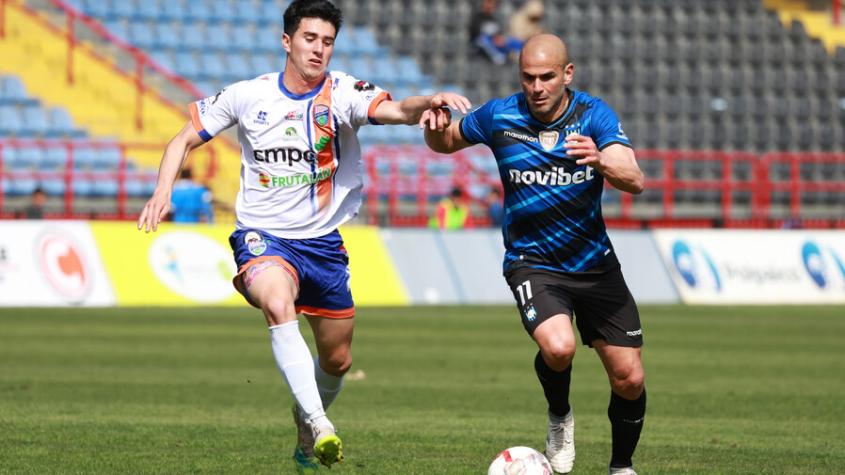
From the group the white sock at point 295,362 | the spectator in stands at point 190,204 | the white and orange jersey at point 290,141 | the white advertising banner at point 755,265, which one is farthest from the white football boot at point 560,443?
the white advertising banner at point 755,265

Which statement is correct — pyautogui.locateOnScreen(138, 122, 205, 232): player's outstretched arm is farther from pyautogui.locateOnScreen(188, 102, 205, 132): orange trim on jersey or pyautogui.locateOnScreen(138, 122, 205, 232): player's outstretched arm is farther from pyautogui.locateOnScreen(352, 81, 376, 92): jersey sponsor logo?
pyautogui.locateOnScreen(352, 81, 376, 92): jersey sponsor logo

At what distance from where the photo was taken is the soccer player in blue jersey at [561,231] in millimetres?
7480

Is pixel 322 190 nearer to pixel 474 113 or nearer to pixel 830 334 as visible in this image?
pixel 474 113

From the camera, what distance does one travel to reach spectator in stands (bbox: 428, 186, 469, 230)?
86.0 feet

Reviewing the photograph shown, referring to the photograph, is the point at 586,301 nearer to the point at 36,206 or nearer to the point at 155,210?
the point at 155,210

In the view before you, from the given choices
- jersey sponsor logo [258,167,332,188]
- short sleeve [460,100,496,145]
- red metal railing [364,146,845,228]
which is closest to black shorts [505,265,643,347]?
short sleeve [460,100,496,145]

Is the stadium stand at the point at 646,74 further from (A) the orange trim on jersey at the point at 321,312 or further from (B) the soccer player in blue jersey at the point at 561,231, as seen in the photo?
(B) the soccer player in blue jersey at the point at 561,231

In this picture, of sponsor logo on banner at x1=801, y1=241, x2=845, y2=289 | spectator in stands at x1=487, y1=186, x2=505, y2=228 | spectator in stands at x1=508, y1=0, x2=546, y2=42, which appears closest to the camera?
sponsor logo on banner at x1=801, y1=241, x2=845, y2=289

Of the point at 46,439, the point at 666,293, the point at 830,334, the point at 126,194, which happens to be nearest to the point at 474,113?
the point at 46,439

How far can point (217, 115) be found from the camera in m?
8.23

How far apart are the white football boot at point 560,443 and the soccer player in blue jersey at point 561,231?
327mm

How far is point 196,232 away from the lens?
21.9 m

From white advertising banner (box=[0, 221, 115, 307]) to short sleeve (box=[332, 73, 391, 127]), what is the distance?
45.3 ft

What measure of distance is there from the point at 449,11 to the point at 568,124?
26364 millimetres
